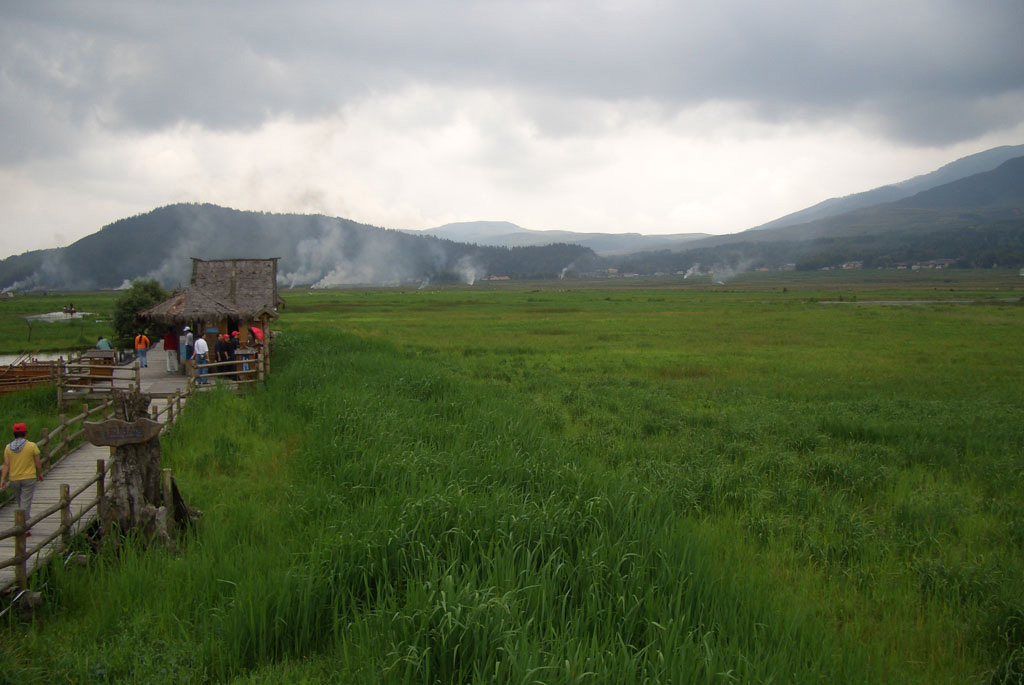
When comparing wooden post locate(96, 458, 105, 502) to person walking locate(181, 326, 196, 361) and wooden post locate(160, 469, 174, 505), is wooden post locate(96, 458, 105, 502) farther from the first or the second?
person walking locate(181, 326, 196, 361)

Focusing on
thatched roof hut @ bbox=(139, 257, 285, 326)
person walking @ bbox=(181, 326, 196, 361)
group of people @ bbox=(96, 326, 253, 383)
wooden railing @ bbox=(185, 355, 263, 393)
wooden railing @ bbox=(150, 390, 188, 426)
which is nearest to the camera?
wooden railing @ bbox=(150, 390, 188, 426)

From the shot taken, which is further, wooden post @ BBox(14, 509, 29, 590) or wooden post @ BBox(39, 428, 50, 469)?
wooden post @ BBox(39, 428, 50, 469)

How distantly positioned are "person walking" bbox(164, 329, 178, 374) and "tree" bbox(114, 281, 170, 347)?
1356 centimetres

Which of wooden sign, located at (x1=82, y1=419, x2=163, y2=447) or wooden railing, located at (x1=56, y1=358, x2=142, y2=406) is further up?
wooden sign, located at (x1=82, y1=419, x2=163, y2=447)

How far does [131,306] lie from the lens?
108ft

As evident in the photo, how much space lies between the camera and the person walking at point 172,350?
68.6ft

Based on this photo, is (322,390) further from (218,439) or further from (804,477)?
(804,477)

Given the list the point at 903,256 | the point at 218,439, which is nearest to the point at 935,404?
the point at 218,439

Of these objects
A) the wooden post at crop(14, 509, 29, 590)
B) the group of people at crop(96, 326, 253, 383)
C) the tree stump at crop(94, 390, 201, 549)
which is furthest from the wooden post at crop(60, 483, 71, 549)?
the group of people at crop(96, 326, 253, 383)

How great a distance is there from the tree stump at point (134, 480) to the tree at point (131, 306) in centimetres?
2907

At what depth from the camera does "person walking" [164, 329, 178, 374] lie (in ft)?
68.6

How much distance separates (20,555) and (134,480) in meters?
1.49

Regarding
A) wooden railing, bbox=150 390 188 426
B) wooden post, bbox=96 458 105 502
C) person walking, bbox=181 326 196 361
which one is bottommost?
wooden railing, bbox=150 390 188 426

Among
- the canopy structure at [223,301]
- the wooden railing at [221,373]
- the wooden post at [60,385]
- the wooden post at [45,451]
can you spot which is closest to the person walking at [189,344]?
the canopy structure at [223,301]
